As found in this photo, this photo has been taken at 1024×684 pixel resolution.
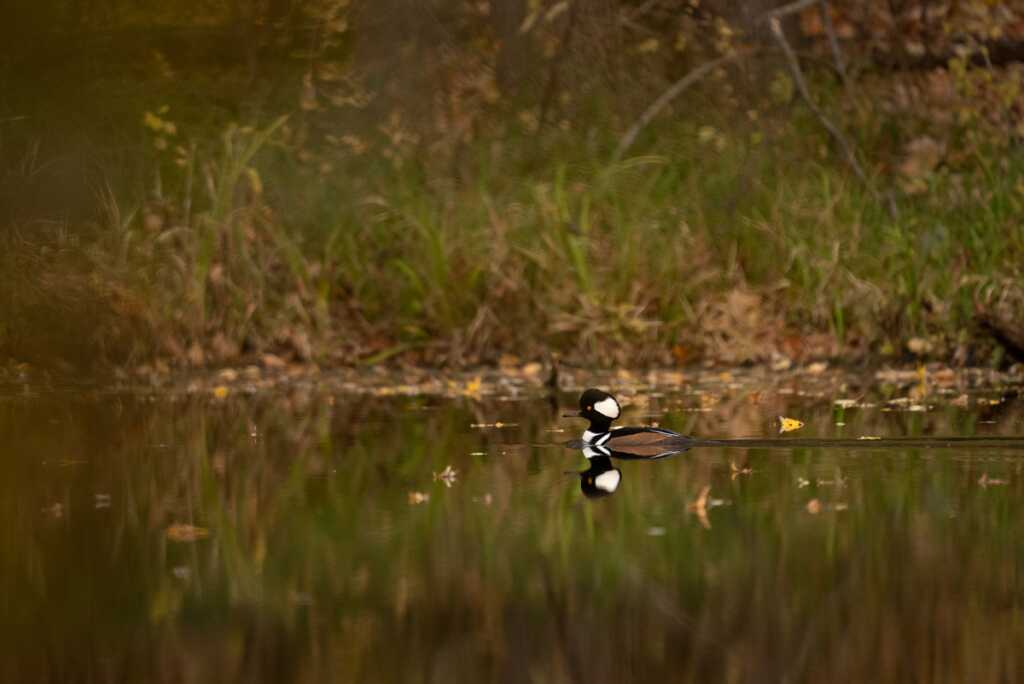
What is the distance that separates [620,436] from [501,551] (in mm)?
2543

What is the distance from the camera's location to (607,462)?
9.66 metres

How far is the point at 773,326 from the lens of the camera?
14609 mm

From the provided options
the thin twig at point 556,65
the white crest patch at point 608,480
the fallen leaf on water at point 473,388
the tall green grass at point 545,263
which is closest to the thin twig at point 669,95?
the tall green grass at point 545,263

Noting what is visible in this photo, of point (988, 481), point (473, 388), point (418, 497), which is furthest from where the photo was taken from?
point (473, 388)

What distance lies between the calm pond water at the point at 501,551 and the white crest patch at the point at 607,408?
28 centimetres

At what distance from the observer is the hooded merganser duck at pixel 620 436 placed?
9.55 m

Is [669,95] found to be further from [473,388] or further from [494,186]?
[473,388]

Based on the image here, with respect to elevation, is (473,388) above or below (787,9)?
below

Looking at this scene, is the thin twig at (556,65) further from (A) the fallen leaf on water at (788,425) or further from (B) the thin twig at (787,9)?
(A) the fallen leaf on water at (788,425)

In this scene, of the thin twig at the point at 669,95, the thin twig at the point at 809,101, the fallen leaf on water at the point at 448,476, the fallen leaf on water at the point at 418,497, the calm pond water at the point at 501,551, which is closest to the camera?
the calm pond water at the point at 501,551

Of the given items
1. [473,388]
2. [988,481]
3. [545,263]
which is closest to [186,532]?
[988,481]

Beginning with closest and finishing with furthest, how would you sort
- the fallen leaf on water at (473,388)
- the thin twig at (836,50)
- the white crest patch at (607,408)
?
the white crest patch at (607,408), the fallen leaf on water at (473,388), the thin twig at (836,50)

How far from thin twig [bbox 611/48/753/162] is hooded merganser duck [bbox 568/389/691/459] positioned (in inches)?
235

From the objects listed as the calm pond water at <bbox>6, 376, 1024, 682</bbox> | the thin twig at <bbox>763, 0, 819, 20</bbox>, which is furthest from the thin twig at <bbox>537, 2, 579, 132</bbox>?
the calm pond water at <bbox>6, 376, 1024, 682</bbox>
